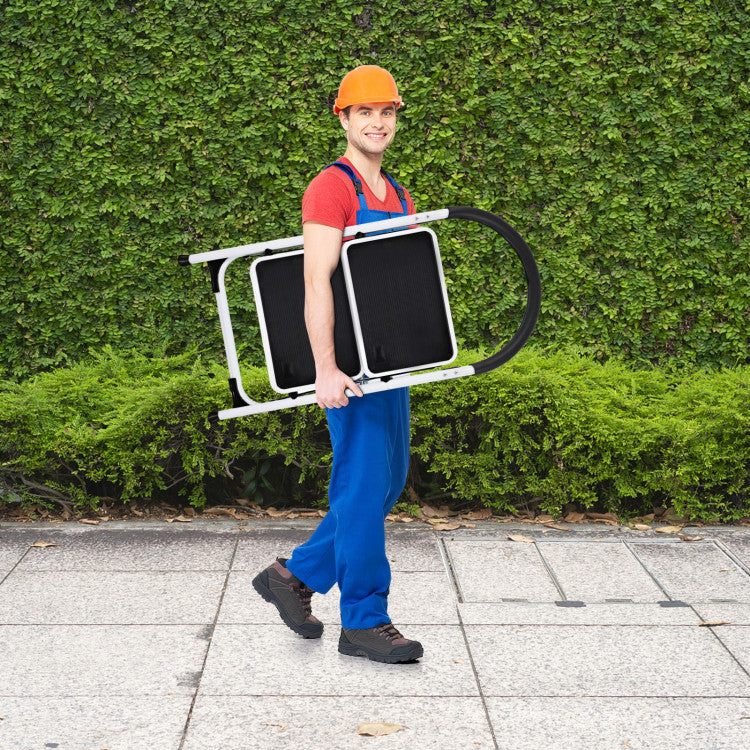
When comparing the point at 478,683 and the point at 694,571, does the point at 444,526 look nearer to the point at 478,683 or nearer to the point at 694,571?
the point at 694,571

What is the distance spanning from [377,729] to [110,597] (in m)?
1.60

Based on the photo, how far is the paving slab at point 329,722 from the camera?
10.1ft

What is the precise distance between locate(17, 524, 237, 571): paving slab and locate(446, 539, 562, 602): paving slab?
109 cm

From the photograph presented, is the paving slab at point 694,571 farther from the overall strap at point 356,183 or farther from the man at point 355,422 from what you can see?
the overall strap at point 356,183

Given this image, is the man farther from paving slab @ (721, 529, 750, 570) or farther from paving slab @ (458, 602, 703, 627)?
paving slab @ (721, 529, 750, 570)

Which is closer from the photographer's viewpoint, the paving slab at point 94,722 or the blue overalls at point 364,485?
the paving slab at point 94,722

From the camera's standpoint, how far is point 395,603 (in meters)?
4.26

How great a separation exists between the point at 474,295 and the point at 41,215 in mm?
2666

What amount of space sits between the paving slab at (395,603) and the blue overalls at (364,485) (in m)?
0.38

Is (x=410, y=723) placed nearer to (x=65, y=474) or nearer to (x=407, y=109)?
(x=65, y=474)

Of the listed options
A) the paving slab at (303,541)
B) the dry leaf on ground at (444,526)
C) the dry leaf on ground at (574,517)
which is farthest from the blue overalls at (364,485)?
the dry leaf on ground at (574,517)

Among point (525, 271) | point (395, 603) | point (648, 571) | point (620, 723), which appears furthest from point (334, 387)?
point (648, 571)

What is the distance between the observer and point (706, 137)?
20.3ft

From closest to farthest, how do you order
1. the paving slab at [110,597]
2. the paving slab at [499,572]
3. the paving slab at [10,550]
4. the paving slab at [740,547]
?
1. the paving slab at [110,597]
2. the paving slab at [499,572]
3. the paving slab at [10,550]
4. the paving slab at [740,547]
